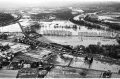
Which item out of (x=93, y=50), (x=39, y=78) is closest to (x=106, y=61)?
(x=93, y=50)

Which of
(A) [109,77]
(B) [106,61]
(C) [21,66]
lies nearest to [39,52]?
(C) [21,66]

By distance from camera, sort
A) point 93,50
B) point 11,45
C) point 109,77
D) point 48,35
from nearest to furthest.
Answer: point 109,77
point 93,50
point 11,45
point 48,35

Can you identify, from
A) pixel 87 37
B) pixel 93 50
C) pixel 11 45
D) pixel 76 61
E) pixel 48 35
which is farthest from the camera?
pixel 48 35

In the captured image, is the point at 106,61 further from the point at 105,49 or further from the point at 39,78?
the point at 39,78

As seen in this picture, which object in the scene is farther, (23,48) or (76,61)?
(23,48)

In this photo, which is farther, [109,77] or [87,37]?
[87,37]

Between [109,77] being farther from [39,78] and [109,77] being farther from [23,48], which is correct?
[23,48]

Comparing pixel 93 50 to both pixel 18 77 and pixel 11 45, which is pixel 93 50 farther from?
pixel 11 45

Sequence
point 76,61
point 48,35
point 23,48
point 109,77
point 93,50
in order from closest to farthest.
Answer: point 109,77 → point 76,61 → point 93,50 → point 23,48 → point 48,35

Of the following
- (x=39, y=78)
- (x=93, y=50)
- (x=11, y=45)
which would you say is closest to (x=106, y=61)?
(x=93, y=50)

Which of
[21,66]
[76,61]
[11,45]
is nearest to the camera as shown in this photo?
[21,66]
